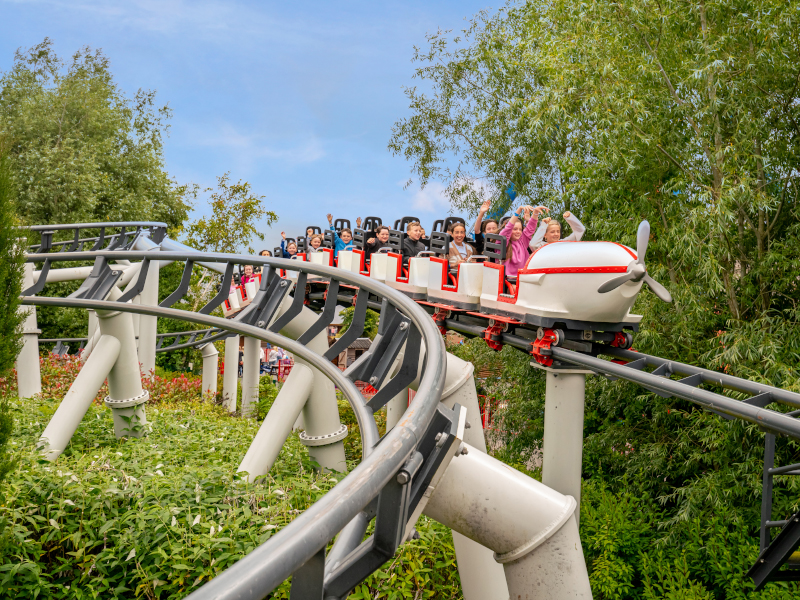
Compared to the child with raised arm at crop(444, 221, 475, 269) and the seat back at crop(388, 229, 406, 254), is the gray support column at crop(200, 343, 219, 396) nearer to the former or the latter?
the seat back at crop(388, 229, 406, 254)

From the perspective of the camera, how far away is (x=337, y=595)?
181cm

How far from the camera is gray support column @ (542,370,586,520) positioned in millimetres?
5410

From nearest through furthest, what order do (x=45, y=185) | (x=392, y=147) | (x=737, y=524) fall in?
(x=737, y=524) < (x=392, y=147) < (x=45, y=185)

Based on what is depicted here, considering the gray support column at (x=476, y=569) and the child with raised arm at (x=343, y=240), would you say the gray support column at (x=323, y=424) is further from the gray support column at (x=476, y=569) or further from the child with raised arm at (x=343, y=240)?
the child with raised arm at (x=343, y=240)

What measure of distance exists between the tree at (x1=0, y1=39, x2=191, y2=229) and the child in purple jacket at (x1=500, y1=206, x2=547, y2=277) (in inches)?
784

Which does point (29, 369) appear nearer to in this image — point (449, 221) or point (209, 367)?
point (209, 367)

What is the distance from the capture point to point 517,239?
7.23 m

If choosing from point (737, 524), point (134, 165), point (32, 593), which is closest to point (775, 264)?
point (737, 524)

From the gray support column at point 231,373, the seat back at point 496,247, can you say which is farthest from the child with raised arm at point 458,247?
the gray support column at point 231,373

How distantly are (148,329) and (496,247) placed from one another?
9130 millimetres

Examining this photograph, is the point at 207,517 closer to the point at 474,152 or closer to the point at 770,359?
the point at 770,359

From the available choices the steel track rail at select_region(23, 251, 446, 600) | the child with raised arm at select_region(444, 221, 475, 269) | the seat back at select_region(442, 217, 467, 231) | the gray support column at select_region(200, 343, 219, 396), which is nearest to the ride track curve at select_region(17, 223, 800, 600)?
the steel track rail at select_region(23, 251, 446, 600)

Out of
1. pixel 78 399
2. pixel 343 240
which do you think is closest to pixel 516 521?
pixel 78 399

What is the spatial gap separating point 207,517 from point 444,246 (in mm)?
4239
